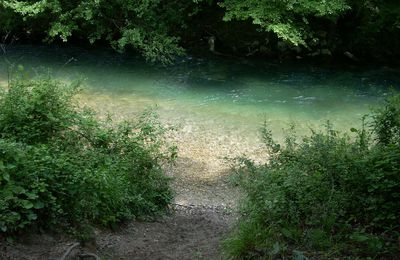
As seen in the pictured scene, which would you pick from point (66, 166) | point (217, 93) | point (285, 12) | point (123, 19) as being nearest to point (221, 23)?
point (285, 12)

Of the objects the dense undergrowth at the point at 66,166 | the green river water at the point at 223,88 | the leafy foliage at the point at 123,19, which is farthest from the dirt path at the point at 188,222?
the leafy foliage at the point at 123,19

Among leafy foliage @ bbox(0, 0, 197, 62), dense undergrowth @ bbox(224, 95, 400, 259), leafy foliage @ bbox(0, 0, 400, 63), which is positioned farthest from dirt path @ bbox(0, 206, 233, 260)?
leafy foliage @ bbox(0, 0, 197, 62)

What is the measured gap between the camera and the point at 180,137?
12578 millimetres

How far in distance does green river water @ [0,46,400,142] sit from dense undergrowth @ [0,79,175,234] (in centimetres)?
532

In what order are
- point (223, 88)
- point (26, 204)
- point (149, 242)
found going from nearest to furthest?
point (26, 204) → point (149, 242) → point (223, 88)

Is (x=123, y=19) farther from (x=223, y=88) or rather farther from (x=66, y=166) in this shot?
(x=66, y=166)

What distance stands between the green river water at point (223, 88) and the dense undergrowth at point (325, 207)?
671 centimetres

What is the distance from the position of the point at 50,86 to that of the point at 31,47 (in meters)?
14.0

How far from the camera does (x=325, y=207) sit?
5375mm

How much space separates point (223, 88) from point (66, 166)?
1115cm

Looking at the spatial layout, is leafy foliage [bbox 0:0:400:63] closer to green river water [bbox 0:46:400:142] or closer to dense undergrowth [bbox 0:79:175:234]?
green river water [bbox 0:46:400:142]

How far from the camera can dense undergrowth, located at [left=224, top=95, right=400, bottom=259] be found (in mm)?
4918

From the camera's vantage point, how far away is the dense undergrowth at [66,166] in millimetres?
4879

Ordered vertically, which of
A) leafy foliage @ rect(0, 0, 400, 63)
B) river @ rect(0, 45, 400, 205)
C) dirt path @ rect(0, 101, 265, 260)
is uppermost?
leafy foliage @ rect(0, 0, 400, 63)
